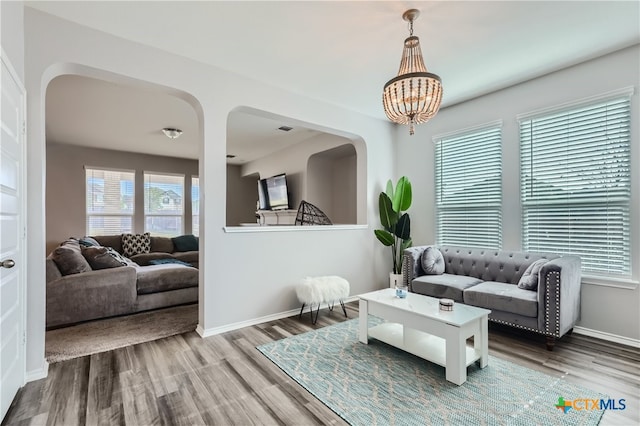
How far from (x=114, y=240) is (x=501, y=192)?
278 inches

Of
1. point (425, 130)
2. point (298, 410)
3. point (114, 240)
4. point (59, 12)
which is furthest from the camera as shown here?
point (114, 240)

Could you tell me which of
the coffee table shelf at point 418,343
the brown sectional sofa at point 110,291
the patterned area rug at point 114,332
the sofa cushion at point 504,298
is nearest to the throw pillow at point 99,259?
the brown sectional sofa at point 110,291

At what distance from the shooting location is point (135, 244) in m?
6.49

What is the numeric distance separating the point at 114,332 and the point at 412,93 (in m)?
3.64

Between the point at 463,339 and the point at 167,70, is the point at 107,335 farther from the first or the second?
the point at 463,339

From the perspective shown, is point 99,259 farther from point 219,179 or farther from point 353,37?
point 353,37

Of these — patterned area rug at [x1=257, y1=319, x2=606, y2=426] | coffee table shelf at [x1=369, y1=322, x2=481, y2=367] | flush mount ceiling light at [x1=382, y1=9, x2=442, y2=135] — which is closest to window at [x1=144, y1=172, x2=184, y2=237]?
patterned area rug at [x1=257, y1=319, x2=606, y2=426]

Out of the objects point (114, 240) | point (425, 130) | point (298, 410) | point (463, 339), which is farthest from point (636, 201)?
point (114, 240)

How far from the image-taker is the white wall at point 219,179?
2.31 metres

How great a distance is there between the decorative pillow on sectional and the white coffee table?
554cm

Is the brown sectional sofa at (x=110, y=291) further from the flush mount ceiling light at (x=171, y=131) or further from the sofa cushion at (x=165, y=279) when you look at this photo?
the flush mount ceiling light at (x=171, y=131)

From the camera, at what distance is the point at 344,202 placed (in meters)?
6.44

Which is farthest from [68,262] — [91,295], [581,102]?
[581,102]

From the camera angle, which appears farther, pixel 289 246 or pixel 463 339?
pixel 289 246
